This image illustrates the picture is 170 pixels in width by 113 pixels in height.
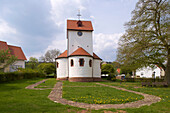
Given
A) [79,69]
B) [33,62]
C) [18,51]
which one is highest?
[18,51]

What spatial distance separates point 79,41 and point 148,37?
14.8 m

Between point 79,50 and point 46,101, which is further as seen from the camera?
point 79,50

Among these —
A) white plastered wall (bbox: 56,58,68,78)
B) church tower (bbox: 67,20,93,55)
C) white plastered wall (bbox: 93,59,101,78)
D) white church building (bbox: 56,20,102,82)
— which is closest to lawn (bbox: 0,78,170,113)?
white church building (bbox: 56,20,102,82)

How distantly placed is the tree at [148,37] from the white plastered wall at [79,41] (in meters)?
10.8

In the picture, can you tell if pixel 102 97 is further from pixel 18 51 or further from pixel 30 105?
pixel 18 51

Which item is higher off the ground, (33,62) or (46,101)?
(33,62)

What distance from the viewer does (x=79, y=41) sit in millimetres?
30375

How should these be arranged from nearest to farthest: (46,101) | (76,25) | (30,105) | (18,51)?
(30,105) < (46,101) < (76,25) < (18,51)

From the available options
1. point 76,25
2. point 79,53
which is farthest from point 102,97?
point 76,25

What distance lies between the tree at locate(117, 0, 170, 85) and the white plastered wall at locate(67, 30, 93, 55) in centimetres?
1081

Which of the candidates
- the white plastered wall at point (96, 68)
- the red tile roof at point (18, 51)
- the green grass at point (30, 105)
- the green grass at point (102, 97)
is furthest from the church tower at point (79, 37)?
A: the red tile roof at point (18, 51)

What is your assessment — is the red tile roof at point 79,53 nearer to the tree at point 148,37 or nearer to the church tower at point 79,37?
the church tower at point 79,37

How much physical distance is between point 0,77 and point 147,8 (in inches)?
910

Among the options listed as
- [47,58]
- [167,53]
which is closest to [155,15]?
[167,53]
